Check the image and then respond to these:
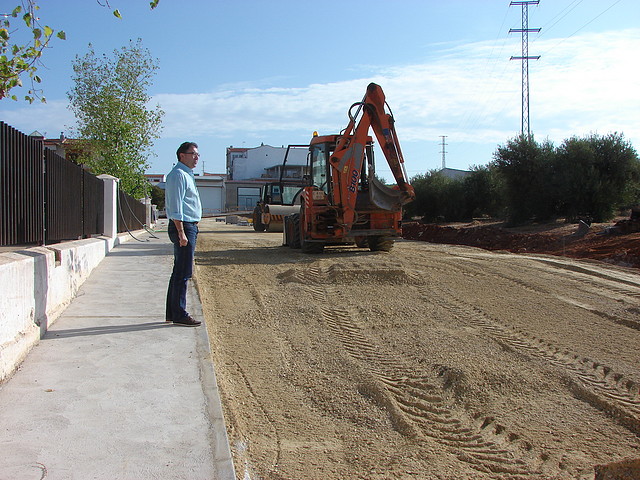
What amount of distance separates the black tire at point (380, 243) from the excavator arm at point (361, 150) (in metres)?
→ 1.28

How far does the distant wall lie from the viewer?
436 cm

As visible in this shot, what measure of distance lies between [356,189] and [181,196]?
7.83 meters

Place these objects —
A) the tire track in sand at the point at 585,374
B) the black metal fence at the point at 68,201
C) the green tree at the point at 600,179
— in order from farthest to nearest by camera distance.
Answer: the green tree at the point at 600,179, the black metal fence at the point at 68,201, the tire track in sand at the point at 585,374

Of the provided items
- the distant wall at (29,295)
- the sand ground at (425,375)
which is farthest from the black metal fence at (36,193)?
the sand ground at (425,375)

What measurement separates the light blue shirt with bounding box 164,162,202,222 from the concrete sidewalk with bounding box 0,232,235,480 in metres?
1.18

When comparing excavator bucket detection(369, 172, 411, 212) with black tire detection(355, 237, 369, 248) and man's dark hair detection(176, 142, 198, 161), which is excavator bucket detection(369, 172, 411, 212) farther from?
man's dark hair detection(176, 142, 198, 161)

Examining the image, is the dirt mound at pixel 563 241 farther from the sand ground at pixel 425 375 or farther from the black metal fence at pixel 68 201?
the black metal fence at pixel 68 201

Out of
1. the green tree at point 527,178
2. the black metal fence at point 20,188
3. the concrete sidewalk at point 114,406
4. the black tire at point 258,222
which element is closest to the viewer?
the concrete sidewalk at point 114,406

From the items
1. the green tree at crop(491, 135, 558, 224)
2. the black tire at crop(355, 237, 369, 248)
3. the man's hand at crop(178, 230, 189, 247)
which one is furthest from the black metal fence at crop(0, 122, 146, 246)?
A: the green tree at crop(491, 135, 558, 224)

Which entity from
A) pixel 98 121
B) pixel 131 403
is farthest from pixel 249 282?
pixel 98 121

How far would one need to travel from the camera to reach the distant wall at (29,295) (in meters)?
4.36

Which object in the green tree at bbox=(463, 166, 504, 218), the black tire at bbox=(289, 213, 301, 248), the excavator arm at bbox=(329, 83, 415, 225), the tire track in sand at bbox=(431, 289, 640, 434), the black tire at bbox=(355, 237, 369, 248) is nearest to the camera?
the tire track in sand at bbox=(431, 289, 640, 434)

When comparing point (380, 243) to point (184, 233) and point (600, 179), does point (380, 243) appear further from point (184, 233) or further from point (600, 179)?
point (600, 179)

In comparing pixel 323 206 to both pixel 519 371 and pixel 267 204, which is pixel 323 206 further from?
pixel 267 204
